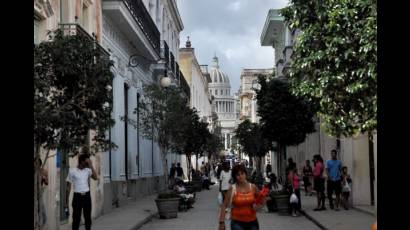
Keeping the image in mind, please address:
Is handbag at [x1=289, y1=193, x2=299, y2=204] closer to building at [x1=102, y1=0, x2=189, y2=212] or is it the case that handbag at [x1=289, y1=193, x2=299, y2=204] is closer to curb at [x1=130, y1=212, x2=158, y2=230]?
curb at [x1=130, y1=212, x2=158, y2=230]

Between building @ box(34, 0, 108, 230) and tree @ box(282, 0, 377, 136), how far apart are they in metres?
3.99

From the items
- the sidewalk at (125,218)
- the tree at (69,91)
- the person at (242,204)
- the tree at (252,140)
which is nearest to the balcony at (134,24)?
the sidewalk at (125,218)

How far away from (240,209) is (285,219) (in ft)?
33.9

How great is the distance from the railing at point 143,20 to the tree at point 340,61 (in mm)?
10845

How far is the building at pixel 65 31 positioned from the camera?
1433 centimetres

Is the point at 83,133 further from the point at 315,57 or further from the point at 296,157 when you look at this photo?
the point at 296,157

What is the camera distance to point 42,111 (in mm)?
9070

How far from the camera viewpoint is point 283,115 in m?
24.5

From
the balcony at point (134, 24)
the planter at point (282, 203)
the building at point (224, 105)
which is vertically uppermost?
the building at point (224, 105)

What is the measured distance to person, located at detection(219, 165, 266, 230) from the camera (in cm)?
858

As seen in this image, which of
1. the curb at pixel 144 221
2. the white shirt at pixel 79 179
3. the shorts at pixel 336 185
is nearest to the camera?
the white shirt at pixel 79 179

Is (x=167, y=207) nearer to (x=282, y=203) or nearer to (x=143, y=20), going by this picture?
(x=282, y=203)

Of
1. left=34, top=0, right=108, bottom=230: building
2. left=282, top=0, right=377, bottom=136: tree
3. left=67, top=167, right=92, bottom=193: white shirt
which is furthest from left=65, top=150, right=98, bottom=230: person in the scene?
left=282, top=0, right=377, bottom=136: tree

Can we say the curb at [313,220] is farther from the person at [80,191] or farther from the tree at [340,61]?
the person at [80,191]
